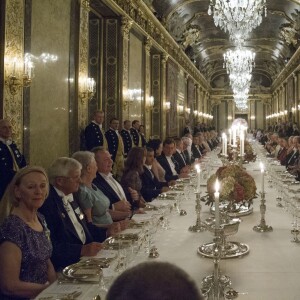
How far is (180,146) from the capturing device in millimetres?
10648

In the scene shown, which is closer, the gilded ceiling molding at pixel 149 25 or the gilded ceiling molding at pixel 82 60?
the gilded ceiling molding at pixel 82 60

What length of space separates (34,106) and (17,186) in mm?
4073

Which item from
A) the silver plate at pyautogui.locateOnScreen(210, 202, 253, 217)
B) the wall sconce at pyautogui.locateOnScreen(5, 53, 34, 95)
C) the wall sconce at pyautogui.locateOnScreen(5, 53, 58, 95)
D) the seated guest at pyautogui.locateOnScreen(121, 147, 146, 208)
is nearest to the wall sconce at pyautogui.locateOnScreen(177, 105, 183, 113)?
the wall sconce at pyautogui.locateOnScreen(5, 53, 58, 95)

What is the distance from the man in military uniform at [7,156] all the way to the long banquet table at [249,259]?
227 centimetres

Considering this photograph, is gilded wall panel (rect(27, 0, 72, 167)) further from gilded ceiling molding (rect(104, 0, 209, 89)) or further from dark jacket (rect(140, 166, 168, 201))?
gilded ceiling molding (rect(104, 0, 209, 89))

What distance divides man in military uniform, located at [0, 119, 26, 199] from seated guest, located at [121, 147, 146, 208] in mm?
1393

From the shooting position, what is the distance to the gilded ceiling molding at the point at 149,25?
11197mm

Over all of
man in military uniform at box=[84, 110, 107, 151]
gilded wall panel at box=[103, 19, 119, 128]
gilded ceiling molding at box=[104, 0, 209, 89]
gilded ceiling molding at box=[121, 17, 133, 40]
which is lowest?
man in military uniform at box=[84, 110, 107, 151]

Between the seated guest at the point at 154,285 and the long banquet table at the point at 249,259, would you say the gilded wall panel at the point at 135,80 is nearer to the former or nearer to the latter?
the long banquet table at the point at 249,259

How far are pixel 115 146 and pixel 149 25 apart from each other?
6040 mm

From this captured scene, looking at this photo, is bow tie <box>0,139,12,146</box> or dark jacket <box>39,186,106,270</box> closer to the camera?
dark jacket <box>39,186,106,270</box>

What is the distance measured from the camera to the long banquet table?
2.50 metres

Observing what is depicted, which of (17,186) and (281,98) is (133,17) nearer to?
(17,186)

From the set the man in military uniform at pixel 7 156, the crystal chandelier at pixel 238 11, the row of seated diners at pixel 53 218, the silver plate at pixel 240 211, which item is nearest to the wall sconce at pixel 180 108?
the crystal chandelier at pixel 238 11
